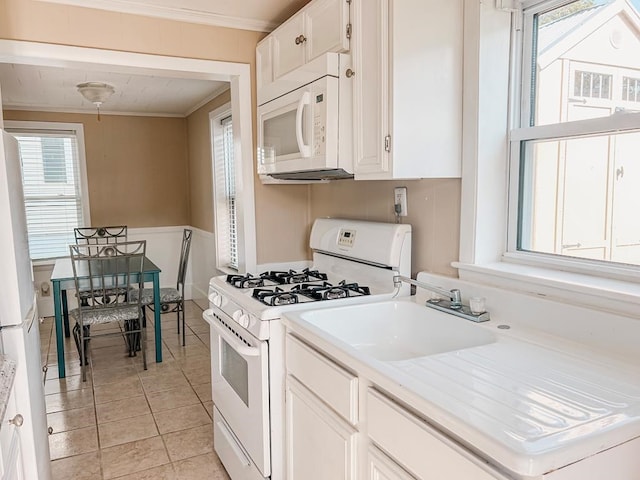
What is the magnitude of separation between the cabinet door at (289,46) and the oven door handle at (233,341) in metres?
1.24

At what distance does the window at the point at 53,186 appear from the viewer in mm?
5145

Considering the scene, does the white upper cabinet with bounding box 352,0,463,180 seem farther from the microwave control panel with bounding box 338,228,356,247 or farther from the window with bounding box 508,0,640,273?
the microwave control panel with bounding box 338,228,356,247

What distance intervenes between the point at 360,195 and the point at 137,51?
1313 millimetres

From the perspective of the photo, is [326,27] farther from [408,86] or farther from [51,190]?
[51,190]

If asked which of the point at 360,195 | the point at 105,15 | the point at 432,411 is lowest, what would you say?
the point at 432,411

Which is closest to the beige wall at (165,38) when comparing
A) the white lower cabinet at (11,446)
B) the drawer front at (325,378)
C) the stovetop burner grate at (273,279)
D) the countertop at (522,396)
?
the stovetop burner grate at (273,279)

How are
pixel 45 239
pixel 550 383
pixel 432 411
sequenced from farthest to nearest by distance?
pixel 45 239
pixel 550 383
pixel 432 411

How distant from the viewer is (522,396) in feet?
3.52

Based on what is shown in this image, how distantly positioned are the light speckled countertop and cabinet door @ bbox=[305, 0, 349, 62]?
5.16ft

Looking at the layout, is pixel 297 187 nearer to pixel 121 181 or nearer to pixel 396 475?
pixel 396 475

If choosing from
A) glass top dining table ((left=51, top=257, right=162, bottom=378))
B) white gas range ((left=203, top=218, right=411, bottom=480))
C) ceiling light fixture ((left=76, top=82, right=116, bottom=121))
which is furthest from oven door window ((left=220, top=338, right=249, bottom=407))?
ceiling light fixture ((left=76, top=82, right=116, bottom=121))

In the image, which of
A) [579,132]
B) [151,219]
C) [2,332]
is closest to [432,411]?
[579,132]

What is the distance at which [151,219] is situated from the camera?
224 inches

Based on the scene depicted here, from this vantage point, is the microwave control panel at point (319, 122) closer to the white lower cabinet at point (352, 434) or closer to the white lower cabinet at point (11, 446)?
the white lower cabinet at point (352, 434)
